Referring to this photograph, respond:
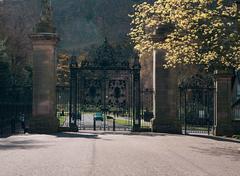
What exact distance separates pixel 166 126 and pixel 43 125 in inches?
233

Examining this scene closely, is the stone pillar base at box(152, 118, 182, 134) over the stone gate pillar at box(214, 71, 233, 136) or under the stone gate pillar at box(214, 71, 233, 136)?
under

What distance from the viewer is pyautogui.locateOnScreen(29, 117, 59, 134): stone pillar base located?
22750 mm

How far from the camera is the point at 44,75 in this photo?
23.3 metres

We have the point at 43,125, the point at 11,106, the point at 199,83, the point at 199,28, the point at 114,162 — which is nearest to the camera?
the point at 114,162

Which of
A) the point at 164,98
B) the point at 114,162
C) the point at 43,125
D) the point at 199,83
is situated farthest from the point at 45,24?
the point at 114,162

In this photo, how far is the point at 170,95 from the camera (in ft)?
78.4

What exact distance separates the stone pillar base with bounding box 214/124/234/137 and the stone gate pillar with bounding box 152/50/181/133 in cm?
195

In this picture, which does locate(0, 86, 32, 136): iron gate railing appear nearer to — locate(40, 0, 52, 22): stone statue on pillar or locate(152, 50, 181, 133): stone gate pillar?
locate(40, 0, 52, 22): stone statue on pillar

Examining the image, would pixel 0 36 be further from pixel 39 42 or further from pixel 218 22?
pixel 218 22

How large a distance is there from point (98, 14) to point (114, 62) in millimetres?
131723

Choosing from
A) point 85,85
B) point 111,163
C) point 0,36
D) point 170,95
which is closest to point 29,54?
point 0,36

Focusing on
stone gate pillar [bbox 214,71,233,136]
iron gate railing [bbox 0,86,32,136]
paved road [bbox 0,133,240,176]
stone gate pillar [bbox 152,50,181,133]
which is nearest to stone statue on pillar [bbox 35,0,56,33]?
iron gate railing [bbox 0,86,32,136]

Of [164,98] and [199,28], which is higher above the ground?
[199,28]

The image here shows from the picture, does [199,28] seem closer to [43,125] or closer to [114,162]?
[114,162]
